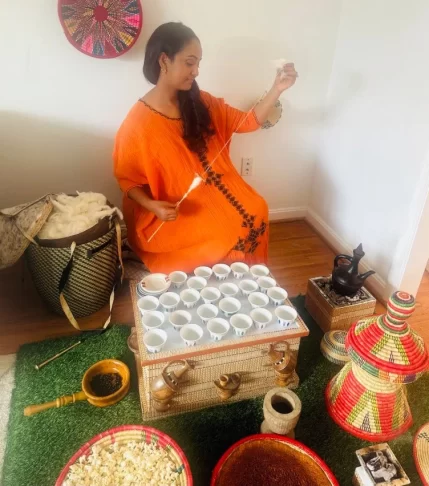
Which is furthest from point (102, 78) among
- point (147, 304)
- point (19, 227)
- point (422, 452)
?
point (422, 452)

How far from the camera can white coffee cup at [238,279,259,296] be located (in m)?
1.48

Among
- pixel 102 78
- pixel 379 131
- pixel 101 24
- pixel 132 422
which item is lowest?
pixel 132 422

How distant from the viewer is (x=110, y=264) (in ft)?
5.75

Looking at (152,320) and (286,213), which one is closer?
(152,320)

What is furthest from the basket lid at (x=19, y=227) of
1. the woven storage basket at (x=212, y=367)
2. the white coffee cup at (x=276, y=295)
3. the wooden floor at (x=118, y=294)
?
the white coffee cup at (x=276, y=295)

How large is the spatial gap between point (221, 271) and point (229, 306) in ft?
0.61

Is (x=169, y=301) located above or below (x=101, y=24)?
below

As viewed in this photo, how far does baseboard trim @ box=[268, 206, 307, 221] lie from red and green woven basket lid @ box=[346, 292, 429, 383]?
1336mm

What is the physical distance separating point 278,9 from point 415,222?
3.82ft

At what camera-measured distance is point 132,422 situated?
54.3 inches

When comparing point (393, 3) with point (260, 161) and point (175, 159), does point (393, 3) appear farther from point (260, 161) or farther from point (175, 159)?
point (175, 159)

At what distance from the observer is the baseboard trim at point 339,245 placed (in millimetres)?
1947

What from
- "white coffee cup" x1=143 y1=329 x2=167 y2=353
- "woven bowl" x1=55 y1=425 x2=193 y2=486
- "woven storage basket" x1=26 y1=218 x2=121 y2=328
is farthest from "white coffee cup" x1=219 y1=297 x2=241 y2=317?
"woven storage basket" x1=26 y1=218 x2=121 y2=328

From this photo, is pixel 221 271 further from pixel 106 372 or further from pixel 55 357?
pixel 55 357
